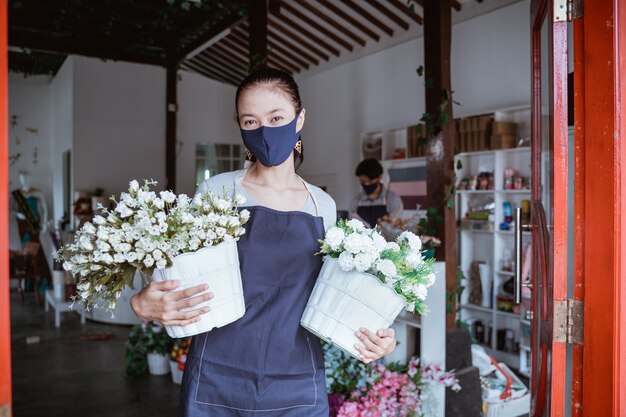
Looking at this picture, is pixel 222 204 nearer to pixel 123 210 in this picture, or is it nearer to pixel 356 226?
pixel 123 210

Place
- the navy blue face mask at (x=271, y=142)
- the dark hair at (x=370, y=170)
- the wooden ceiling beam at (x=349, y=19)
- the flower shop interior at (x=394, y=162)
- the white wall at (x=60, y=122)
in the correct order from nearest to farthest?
1. the navy blue face mask at (x=271, y=142)
2. the flower shop interior at (x=394, y=162)
3. the dark hair at (x=370, y=170)
4. the wooden ceiling beam at (x=349, y=19)
5. the white wall at (x=60, y=122)

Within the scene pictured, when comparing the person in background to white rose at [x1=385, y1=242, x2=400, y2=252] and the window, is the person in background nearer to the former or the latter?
white rose at [x1=385, y1=242, x2=400, y2=252]

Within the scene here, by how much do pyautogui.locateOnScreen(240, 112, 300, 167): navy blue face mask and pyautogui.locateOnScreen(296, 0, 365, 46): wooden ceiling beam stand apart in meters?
7.33

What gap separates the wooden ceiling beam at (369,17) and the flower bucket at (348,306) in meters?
7.26

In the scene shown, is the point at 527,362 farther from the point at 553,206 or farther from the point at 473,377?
the point at 553,206

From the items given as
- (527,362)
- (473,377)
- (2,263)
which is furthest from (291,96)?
(527,362)

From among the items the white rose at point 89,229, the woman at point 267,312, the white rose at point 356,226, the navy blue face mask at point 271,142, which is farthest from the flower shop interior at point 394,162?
the white rose at point 356,226

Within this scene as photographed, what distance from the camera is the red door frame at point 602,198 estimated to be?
72.5 inches

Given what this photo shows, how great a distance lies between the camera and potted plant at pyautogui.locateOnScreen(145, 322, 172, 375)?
17.8 feet

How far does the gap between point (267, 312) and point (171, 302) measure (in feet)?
0.97

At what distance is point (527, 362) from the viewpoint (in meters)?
6.08

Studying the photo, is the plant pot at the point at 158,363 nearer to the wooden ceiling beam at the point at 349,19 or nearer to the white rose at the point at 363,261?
the white rose at the point at 363,261

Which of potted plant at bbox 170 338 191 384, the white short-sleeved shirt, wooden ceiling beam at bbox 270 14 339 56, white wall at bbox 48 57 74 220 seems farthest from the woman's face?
white wall at bbox 48 57 74 220

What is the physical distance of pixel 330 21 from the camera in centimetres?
886
